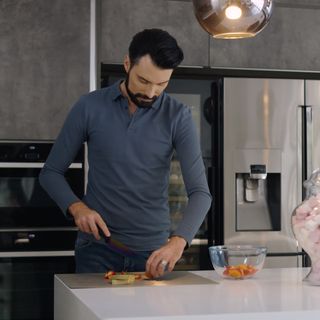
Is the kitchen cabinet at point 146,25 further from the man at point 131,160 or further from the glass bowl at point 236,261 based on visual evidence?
the glass bowl at point 236,261

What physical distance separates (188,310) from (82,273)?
3.01 feet

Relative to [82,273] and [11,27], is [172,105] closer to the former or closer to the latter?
[82,273]

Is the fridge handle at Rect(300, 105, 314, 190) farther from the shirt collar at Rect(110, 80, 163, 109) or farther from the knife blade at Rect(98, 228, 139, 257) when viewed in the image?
the knife blade at Rect(98, 228, 139, 257)

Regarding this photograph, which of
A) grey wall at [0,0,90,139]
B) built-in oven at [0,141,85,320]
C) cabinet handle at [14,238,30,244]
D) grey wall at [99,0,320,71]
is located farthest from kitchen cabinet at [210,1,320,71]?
cabinet handle at [14,238,30,244]

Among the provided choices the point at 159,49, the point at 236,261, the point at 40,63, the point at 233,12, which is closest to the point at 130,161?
the point at 159,49

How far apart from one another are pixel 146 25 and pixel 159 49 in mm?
1919

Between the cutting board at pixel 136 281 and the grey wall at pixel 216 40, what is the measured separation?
6.88ft

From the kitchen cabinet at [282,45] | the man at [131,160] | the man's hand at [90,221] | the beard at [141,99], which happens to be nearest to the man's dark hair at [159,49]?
the man at [131,160]

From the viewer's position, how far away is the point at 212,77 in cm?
436

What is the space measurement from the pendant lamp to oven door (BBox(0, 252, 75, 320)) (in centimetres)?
174

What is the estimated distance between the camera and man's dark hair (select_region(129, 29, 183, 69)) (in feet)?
8.14

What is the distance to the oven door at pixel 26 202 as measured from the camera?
3.87 metres

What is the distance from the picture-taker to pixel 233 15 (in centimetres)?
247

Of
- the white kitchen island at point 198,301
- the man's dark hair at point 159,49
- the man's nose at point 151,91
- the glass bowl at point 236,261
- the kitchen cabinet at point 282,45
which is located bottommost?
the white kitchen island at point 198,301
